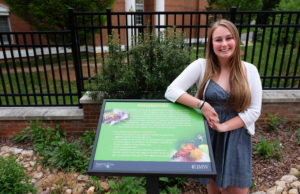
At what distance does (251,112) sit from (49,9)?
8.79 metres

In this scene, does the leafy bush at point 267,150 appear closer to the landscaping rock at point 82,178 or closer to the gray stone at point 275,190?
the gray stone at point 275,190

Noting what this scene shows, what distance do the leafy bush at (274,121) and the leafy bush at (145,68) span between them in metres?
2.13

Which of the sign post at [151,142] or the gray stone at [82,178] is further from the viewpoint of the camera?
the gray stone at [82,178]

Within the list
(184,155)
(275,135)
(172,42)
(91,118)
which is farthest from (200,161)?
(275,135)

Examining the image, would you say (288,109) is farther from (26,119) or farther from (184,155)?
(26,119)

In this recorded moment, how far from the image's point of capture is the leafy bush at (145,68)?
3.25 meters

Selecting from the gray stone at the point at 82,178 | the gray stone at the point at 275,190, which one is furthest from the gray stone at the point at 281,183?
the gray stone at the point at 82,178

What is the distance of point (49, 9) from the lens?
8.59m

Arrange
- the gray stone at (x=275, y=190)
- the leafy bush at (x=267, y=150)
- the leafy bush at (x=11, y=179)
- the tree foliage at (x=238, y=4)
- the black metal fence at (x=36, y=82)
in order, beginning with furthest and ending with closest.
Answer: the tree foliage at (x=238, y=4), the black metal fence at (x=36, y=82), the leafy bush at (x=267, y=150), the gray stone at (x=275, y=190), the leafy bush at (x=11, y=179)

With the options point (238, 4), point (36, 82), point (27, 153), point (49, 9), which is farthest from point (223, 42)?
point (238, 4)

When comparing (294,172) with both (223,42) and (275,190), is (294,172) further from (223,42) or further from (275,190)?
(223,42)

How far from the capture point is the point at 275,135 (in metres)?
4.18

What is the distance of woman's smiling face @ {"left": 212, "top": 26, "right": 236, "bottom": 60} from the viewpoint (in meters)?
1.84

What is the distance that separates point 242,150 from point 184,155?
2.36ft
